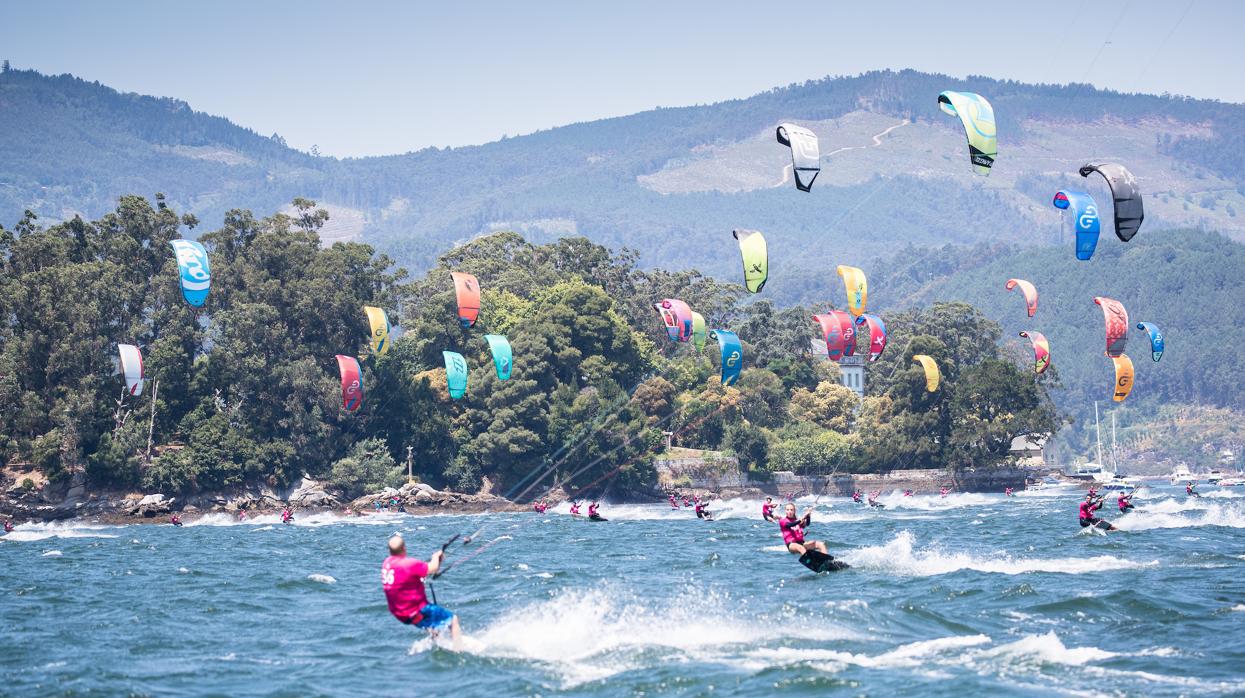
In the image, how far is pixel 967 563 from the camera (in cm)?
2889

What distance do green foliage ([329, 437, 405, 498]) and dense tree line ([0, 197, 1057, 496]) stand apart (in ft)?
0.36

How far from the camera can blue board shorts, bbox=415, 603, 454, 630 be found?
1764cm

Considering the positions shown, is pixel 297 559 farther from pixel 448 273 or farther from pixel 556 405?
pixel 448 273

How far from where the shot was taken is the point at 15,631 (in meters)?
22.0

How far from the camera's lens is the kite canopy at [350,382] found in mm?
58156

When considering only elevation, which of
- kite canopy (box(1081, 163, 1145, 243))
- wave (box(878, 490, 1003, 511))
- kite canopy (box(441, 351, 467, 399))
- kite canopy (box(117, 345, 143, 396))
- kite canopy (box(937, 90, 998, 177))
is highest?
kite canopy (box(937, 90, 998, 177))

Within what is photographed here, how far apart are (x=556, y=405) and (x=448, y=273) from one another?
21597 millimetres

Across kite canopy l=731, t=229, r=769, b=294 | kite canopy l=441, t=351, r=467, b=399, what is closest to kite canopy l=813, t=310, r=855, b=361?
kite canopy l=441, t=351, r=467, b=399

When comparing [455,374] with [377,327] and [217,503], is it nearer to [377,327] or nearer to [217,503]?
[377,327]

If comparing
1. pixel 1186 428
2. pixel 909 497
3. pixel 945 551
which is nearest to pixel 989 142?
pixel 945 551

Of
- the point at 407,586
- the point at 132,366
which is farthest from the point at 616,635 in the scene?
the point at 132,366

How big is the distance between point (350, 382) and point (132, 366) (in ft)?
28.7

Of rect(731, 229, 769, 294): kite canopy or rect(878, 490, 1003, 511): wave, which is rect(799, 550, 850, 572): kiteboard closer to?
rect(731, 229, 769, 294): kite canopy

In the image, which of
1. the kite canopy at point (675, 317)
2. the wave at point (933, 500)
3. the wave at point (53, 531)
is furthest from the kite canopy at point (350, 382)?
the wave at point (933, 500)
